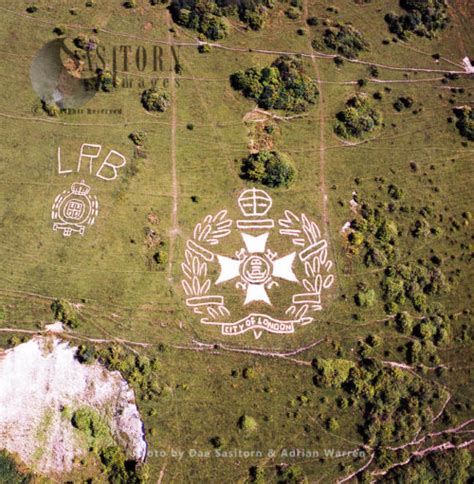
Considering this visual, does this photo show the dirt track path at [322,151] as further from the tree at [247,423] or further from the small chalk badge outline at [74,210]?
the small chalk badge outline at [74,210]

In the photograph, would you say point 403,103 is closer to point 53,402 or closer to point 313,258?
point 313,258

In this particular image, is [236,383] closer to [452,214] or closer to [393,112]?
[452,214]

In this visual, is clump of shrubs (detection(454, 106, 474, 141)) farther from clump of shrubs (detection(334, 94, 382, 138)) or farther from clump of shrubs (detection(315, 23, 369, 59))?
clump of shrubs (detection(315, 23, 369, 59))

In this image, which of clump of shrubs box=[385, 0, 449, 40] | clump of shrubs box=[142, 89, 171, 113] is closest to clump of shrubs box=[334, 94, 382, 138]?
clump of shrubs box=[385, 0, 449, 40]

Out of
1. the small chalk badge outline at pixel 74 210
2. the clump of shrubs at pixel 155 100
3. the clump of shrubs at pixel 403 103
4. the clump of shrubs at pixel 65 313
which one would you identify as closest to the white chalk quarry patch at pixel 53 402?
the clump of shrubs at pixel 65 313

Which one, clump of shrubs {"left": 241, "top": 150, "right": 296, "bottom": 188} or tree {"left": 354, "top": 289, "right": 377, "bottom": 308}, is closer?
tree {"left": 354, "top": 289, "right": 377, "bottom": 308}

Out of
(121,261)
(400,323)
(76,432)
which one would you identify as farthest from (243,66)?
(76,432)
